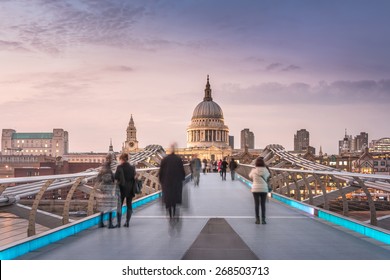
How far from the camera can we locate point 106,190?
1107 centimetres

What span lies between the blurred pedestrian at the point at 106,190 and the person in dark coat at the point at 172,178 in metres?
1.19

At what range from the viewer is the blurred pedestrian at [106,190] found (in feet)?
36.1

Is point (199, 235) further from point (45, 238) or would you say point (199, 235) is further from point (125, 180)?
point (45, 238)

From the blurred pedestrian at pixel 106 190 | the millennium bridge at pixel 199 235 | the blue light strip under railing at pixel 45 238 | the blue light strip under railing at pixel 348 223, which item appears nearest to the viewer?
the blue light strip under railing at pixel 45 238

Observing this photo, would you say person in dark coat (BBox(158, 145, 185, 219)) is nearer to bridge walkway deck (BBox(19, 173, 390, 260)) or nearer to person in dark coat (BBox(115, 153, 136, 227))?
bridge walkway deck (BBox(19, 173, 390, 260))

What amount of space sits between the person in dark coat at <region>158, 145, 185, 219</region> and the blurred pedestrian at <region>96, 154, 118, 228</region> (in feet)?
3.92

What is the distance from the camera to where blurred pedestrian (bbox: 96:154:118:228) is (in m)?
11.0

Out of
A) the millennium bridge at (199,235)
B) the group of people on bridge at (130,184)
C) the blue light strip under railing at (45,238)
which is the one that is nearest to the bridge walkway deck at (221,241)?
the millennium bridge at (199,235)

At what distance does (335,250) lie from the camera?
8414 millimetres

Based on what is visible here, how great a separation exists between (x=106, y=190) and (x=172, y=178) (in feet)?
5.04

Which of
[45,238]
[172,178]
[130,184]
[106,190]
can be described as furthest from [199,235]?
[45,238]

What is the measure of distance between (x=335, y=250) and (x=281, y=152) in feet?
105

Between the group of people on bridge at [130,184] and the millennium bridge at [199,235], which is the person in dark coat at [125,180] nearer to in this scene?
the group of people on bridge at [130,184]
